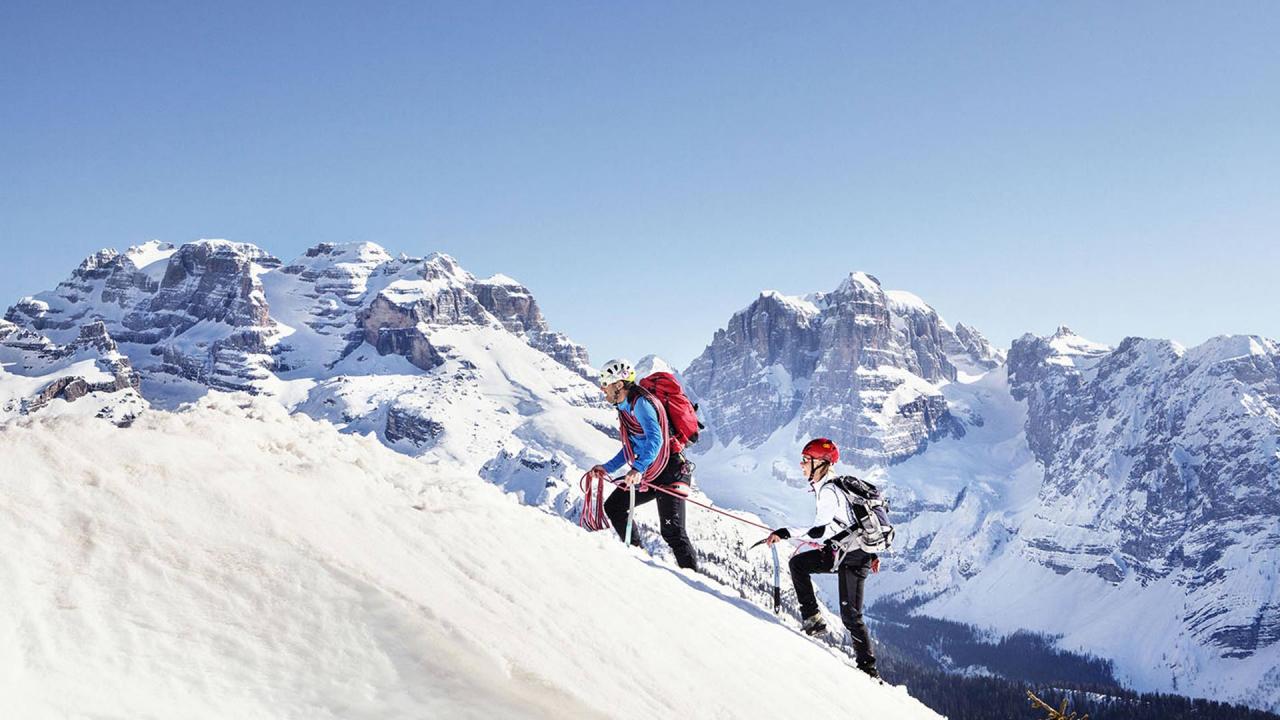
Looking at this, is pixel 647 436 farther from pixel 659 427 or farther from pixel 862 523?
pixel 862 523

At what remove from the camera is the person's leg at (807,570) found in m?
11.5

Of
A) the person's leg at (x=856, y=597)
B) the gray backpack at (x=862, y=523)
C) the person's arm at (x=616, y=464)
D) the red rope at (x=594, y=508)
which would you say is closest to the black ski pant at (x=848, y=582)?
the person's leg at (x=856, y=597)

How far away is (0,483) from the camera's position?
5988 millimetres

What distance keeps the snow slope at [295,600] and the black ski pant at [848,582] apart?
2.37 metres

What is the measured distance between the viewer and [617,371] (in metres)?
13.0

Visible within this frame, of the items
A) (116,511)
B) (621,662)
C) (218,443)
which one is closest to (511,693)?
(621,662)

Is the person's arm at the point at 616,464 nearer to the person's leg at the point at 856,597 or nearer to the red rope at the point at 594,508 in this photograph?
the red rope at the point at 594,508

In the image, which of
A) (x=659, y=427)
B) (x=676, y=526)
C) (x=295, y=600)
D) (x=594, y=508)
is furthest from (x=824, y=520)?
(x=295, y=600)

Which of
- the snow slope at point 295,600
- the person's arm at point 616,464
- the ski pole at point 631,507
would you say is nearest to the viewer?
the snow slope at point 295,600

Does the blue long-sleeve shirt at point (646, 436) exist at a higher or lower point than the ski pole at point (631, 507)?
higher

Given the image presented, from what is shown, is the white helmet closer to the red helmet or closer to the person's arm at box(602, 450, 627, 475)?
the person's arm at box(602, 450, 627, 475)

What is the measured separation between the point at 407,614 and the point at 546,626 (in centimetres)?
131

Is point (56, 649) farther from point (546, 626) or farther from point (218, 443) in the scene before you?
point (546, 626)

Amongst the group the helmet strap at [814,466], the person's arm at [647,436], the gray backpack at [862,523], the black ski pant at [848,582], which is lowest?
the black ski pant at [848,582]
